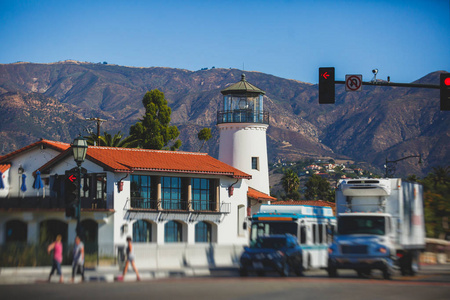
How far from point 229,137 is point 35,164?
50.9 ft

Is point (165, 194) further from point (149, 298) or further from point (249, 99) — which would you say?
point (149, 298)

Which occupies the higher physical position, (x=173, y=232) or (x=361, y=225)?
(x=361, y=225)

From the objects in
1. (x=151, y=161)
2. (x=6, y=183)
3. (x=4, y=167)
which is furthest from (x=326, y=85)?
(x=4, y=167)

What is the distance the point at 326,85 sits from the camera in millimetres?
24141

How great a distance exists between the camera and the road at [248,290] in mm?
18984

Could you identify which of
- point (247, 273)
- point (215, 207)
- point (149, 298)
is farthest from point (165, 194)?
point (149, 298)

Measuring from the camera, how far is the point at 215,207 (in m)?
51.9

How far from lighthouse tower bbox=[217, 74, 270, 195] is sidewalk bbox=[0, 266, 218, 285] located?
2921cm

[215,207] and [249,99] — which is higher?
[249,99]

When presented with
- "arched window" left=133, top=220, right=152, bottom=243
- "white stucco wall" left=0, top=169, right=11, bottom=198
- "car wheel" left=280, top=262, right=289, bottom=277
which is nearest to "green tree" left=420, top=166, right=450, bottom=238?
"arched window" left=133, top=220, right=152, bottom=243

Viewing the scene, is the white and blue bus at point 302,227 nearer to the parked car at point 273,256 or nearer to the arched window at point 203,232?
the parked car at point 273,256

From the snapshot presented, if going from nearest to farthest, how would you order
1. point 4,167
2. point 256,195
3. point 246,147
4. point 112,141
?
point 4,167 < point 256,195 < point 246,147 < point 112,141

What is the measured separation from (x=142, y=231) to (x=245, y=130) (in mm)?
14564

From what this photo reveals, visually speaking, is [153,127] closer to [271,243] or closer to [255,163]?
[255,163]
